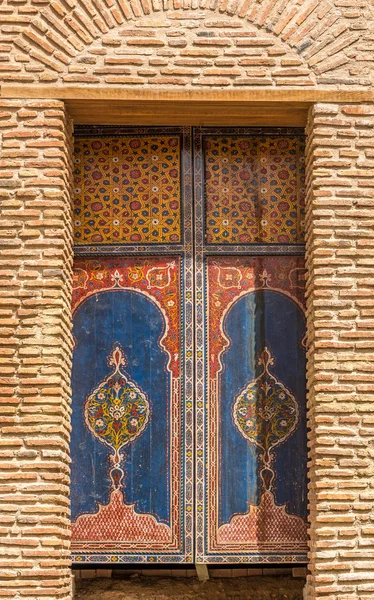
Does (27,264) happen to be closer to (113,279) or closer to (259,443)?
(113,279)

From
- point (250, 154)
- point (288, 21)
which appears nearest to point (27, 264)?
point (250, 154)

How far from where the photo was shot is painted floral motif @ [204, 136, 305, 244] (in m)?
7.52

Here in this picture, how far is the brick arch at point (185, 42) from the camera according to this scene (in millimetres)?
7055

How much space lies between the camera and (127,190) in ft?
24.8

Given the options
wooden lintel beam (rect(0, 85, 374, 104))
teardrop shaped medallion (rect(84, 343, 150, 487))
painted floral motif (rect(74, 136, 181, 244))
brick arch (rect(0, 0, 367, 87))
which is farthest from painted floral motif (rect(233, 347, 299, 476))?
brick arch (rect(0, 0, 367, 87))

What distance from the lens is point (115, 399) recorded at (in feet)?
24.0

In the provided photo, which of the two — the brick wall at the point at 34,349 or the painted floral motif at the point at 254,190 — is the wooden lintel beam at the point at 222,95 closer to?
the brick wall at the point at 34,349

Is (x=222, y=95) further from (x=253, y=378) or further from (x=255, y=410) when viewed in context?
(x=255, y=410)

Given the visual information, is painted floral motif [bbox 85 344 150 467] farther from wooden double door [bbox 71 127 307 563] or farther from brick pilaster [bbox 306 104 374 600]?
brick pilaster [bbox 306 104 374 600]

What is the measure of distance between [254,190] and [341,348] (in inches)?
56.6

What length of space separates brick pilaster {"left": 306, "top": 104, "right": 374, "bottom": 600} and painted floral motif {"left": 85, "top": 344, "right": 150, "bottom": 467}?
3.99ft

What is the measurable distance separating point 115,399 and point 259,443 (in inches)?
41.6

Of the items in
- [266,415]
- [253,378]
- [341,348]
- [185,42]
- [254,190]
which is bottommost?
[266,415]

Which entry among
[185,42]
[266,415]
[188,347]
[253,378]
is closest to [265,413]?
[266,415]
